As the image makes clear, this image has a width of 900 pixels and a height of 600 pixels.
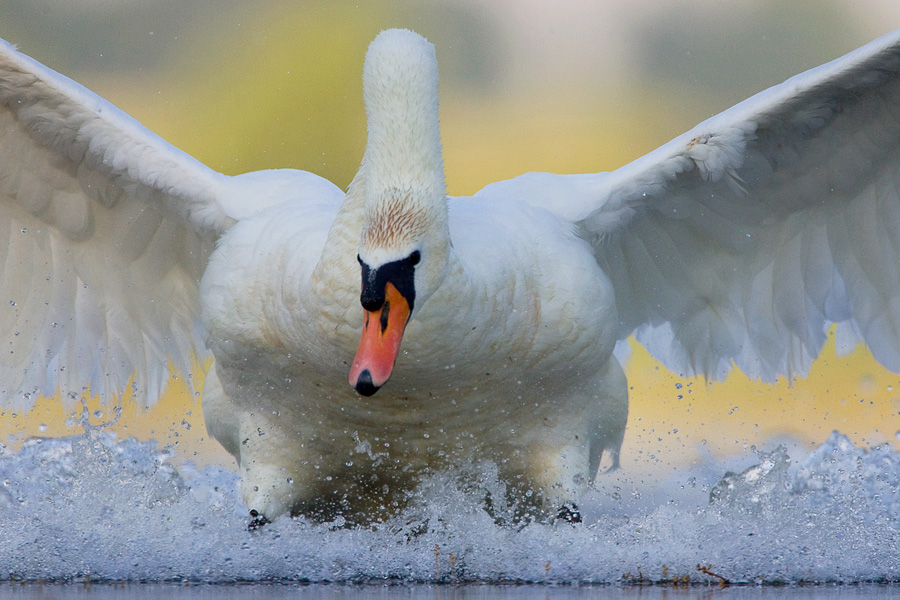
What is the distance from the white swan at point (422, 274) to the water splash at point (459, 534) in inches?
12.6

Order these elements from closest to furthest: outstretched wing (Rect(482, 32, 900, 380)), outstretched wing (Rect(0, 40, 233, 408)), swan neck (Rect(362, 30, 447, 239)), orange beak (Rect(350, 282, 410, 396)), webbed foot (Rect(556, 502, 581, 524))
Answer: orange beak (Rect(350, 282, 410, 396)) → swan neck (Rect(362, 30, 447, 239)) → outstretched wing (Rect(482, 32, 900, 380)) → webbed foot (Rect(556, 502, 581, 524)) → outstretched wing (Rect(0, 40, 233, 408))

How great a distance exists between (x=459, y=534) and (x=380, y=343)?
42.1 inches

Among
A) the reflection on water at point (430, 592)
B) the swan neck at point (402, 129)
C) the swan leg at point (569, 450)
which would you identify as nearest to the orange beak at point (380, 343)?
the swan neck at point (402, 129)

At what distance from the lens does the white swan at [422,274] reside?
4.32 m

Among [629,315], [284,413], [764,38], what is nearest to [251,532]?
[284,413]

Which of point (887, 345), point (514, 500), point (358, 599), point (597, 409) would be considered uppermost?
point (887, 345)

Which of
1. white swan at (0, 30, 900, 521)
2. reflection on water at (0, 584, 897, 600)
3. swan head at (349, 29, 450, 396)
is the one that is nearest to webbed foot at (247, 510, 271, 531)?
white swan at (0, 30, 900, 521)

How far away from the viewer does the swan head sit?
3.88 m

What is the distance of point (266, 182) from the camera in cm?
546

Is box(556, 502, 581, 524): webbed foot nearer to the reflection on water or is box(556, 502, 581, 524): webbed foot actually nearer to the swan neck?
the reflection on water

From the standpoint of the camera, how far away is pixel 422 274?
4062mm

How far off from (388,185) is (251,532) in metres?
1.67

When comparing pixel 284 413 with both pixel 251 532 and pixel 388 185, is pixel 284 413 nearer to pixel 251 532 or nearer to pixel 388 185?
pixel 251 532

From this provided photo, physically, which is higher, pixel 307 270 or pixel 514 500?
pixel 307 270
